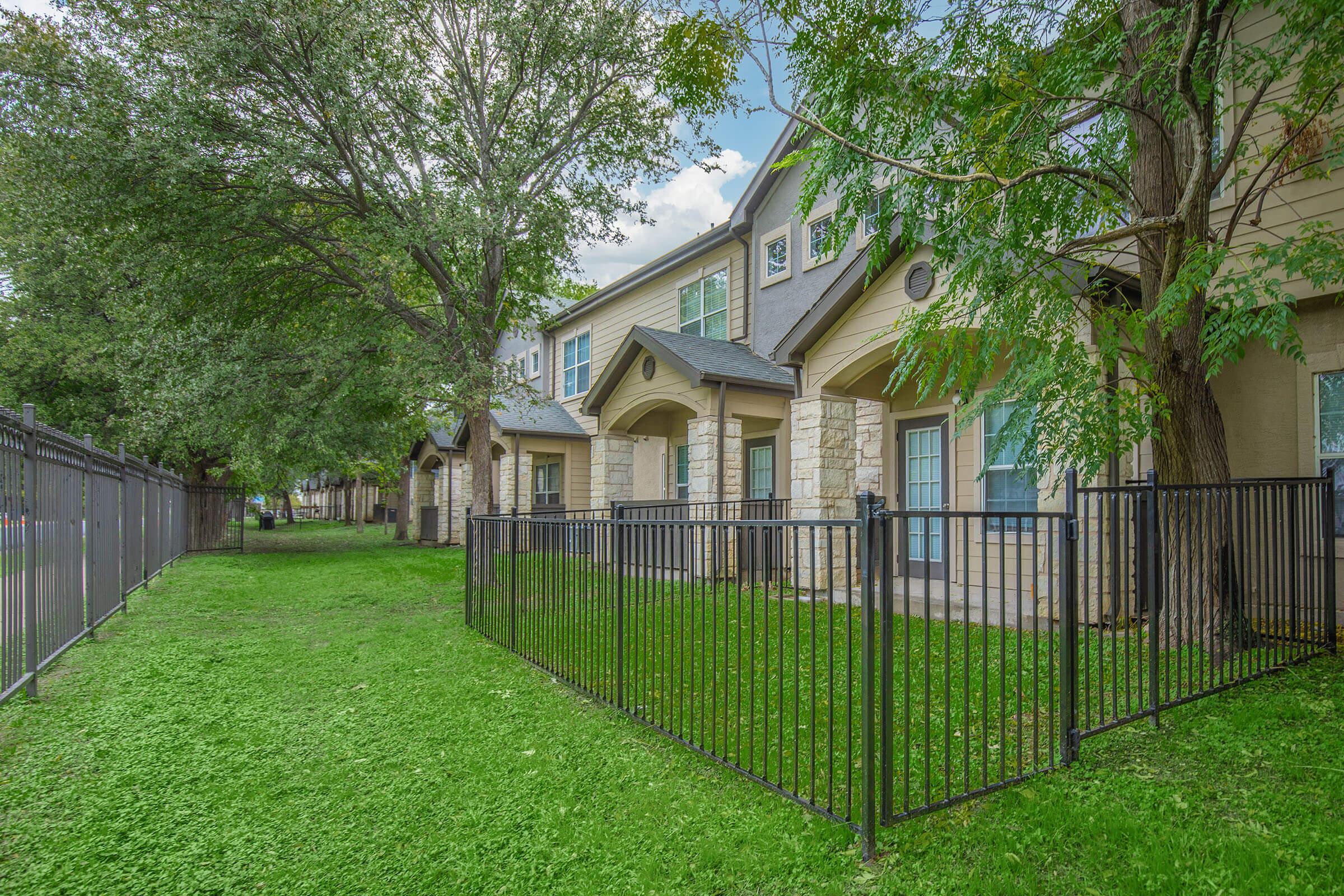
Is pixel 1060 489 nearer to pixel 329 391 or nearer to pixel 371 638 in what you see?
pixel 371 638

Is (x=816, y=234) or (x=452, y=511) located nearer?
(x=816, y=234)

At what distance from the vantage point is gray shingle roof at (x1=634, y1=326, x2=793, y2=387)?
409 inches

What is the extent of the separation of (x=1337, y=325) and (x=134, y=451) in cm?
2016

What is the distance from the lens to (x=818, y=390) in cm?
916

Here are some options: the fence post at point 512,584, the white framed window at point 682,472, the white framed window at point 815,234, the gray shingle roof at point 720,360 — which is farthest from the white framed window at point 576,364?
the fence post at point 512,584

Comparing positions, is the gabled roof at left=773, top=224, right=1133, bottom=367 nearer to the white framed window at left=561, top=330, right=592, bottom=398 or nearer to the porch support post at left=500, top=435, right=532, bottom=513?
the porch support post at left=500, top=435, right=532, bottom=513

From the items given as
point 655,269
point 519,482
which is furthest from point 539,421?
point 655,269

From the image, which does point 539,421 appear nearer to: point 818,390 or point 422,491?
point 422,491

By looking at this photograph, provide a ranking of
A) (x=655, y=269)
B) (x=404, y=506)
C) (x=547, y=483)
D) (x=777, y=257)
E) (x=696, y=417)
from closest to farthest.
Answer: (x=696, y=417) < (x=777, y=257) < (x=655, y=269) < (x=547, y=483) < (x=404, y=506)

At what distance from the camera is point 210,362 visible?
1077 centimetres

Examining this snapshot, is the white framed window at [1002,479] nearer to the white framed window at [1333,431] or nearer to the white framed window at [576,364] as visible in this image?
the white framed window at [1333,431]

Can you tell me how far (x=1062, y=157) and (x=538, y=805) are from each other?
654cm

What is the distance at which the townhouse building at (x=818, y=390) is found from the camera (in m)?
6.36

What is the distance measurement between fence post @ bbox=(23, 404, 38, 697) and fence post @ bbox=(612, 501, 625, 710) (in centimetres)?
383
